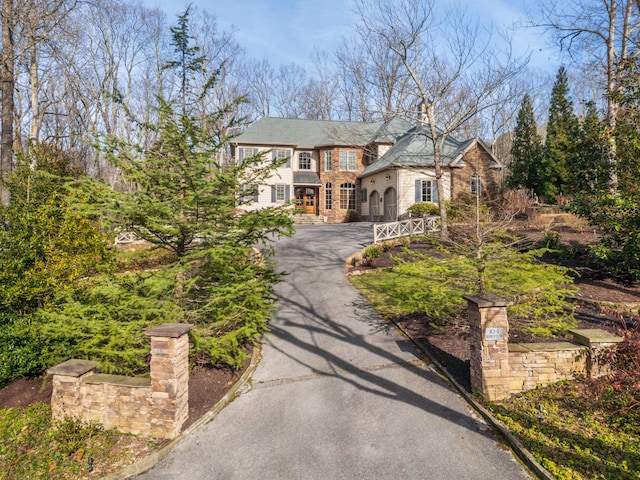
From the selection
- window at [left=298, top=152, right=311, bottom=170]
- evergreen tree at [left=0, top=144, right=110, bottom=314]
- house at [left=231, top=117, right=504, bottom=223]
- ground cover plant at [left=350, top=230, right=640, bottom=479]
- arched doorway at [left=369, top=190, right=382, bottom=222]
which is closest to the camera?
ground cover plant at [left=350, top=230, right=640, bottom=479]

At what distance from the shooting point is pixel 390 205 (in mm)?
24984

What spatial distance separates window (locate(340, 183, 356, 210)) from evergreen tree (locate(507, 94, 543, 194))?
503 inches

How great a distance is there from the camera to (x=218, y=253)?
5629mm

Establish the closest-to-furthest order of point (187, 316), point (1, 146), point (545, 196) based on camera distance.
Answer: point (187, 316) → point (1, 146) → point (545, 196)

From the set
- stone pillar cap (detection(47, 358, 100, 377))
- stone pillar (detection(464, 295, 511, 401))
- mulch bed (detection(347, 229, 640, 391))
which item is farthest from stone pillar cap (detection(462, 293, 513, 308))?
stone pillar cap (detection(47, 358, 100, 377))

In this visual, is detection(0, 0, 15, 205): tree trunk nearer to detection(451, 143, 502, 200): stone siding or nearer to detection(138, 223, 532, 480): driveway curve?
detection(138, 223, 532, 480): driveway curve

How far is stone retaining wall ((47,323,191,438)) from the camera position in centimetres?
491

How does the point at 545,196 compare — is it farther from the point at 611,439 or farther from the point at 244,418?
the point at 244,418

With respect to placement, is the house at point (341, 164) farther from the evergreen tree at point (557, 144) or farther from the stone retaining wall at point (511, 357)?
the stone retaining wall at point (511, 357)

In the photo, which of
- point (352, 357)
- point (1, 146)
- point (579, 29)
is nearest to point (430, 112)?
point (579, 29)

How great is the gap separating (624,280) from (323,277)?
9133 mm

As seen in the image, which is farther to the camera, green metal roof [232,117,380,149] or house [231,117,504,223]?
green metal roof [232,117,380,149]

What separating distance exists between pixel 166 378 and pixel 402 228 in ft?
48.7

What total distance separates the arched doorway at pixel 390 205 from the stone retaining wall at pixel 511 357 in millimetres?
18378
